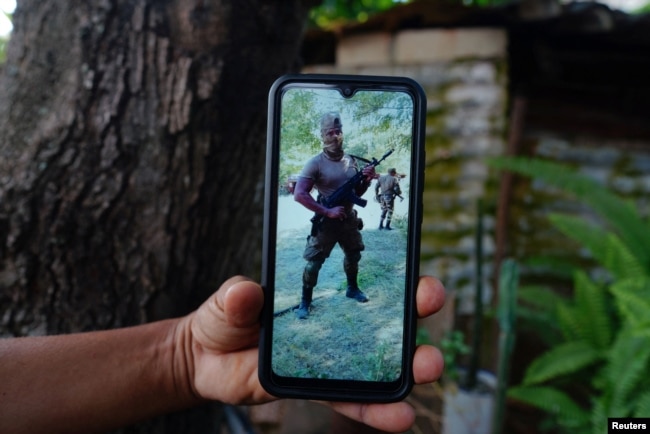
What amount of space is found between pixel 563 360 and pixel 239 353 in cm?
153

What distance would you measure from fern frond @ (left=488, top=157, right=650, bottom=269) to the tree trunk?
1532 millimetres

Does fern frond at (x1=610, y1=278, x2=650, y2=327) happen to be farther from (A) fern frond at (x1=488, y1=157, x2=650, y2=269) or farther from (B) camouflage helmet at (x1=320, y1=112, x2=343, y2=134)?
(B) camouflage helmet at (x1=320, y1=112, x2=343, y2=134)

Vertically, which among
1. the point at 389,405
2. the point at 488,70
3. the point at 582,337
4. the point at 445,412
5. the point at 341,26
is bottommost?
the point at 445,412

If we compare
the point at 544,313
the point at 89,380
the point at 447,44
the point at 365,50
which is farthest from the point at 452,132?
the point at 89,380

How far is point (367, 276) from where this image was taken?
81 cm

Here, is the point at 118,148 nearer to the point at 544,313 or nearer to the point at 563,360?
the point at 563,360

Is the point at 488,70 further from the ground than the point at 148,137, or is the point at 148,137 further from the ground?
the point at 488,70

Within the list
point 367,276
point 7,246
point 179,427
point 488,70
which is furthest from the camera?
point 488,70

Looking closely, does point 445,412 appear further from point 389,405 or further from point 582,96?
point 582,96

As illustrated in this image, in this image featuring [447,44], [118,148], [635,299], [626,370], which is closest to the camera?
[118,148]

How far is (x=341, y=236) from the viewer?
794 mm

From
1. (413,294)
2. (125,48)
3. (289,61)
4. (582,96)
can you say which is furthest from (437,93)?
(413,294)

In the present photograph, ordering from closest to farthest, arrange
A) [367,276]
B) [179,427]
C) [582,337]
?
1. [367,276]
2. [179,427]
3. [582,337]

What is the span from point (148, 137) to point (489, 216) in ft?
7.12
